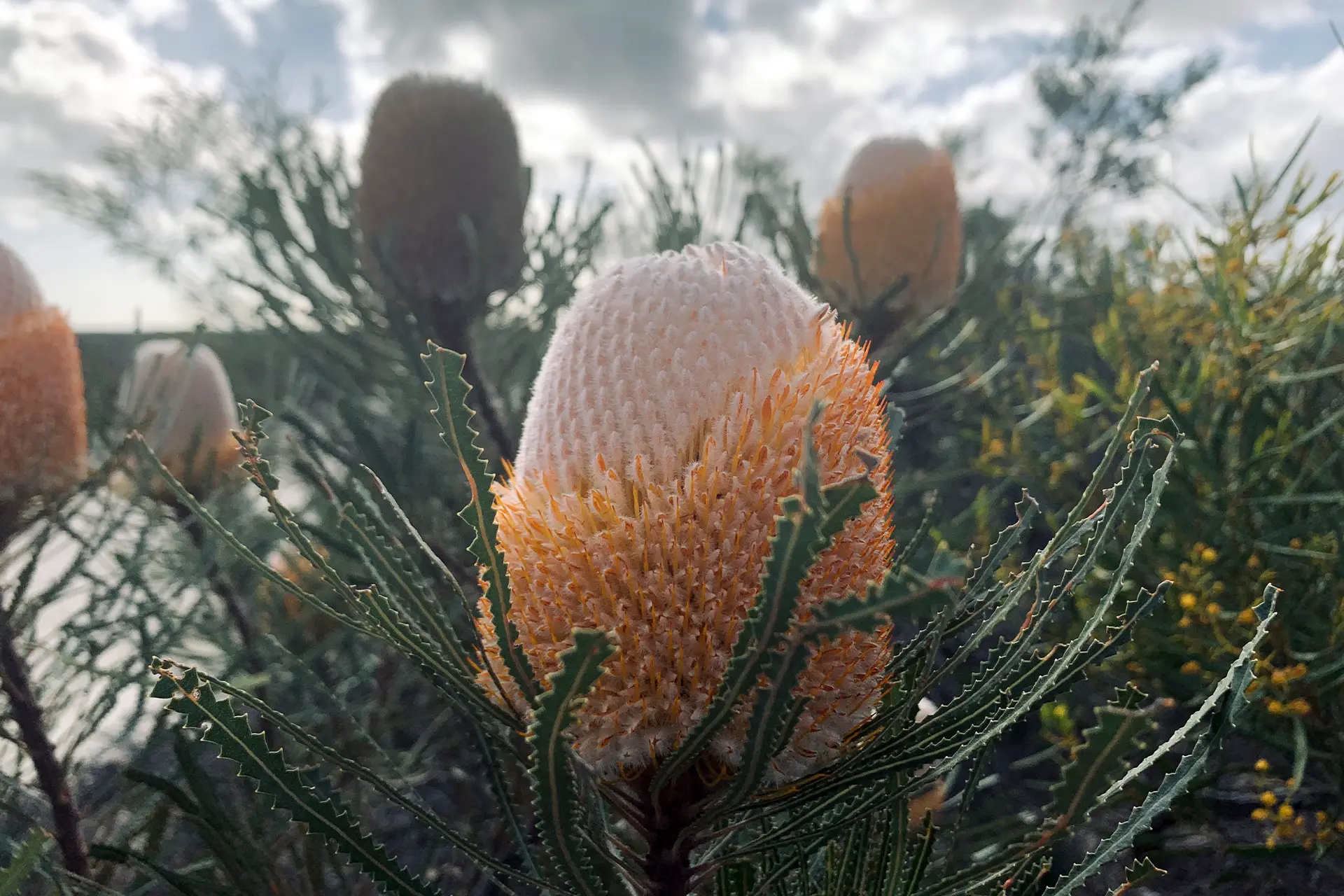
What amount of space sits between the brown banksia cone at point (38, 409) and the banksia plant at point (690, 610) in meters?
0.76

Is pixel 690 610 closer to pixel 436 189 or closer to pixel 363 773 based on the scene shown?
pixel 363 773

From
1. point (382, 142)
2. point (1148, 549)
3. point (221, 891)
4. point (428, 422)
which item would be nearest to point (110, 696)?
point (221, 891)

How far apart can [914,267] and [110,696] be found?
1.62 metres

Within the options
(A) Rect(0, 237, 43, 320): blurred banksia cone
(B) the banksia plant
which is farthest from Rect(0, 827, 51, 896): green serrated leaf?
(A) Rect(0, 237, 43, 320): blurred banksia cone

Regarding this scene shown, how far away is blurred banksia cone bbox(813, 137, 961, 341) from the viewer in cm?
169

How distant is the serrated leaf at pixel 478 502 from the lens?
19.8 inches

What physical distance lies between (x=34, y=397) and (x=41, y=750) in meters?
0.51

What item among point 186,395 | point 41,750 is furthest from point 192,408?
point 41,750

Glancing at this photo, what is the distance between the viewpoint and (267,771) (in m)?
0.50

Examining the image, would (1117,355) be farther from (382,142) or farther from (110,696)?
(110,696)

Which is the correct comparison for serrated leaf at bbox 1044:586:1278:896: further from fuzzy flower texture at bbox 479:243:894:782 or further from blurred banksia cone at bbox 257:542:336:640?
blurred banksia cone at bbox 257:542:336:640

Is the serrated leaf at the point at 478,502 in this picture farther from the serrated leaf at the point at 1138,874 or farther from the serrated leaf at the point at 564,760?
the serrated leaf at the point at 1138,874

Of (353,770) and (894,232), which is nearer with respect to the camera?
(353,770)

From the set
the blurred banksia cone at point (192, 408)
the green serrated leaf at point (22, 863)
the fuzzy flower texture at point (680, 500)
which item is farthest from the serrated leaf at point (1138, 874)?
the blurred banksia cone at point (192, 408)
